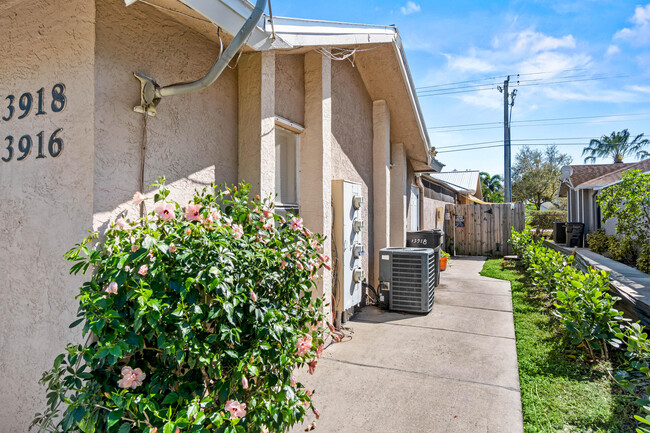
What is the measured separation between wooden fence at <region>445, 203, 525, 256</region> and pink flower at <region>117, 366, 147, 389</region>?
1570 cm

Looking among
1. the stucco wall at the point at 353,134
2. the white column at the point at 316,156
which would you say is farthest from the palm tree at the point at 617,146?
the white column at the point at 316,156

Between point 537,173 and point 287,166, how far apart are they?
110 feet

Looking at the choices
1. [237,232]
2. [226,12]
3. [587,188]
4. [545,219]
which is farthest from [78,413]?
[545,219]

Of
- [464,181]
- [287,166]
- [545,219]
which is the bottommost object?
[545,219]

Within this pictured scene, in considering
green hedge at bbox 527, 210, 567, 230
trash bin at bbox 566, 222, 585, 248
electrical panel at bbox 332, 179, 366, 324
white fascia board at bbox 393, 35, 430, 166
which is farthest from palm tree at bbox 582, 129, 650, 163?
electrical panel at bbox 332, 179, 366, 324

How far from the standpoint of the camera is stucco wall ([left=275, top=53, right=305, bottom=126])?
4723 mm

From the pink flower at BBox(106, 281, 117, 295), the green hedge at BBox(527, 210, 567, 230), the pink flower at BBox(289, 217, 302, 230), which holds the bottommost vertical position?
the pink flower at BBox(106, 281, 117, 295)

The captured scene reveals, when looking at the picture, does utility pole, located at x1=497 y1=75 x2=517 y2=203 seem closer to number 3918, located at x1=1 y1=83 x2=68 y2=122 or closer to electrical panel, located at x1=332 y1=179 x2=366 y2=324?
electrical panel, located at x1=332 y1=179 x2=366 y2=324

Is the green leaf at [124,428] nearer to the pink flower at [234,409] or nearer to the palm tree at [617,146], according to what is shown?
the pink flower at [234,409]

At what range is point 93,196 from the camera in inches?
99.3

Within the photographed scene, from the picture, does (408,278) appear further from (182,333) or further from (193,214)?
(182,333)

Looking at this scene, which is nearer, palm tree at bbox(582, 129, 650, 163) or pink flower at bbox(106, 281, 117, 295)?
pink flower at bbox(106, 281, 117, 295)

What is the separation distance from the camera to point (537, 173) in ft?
106

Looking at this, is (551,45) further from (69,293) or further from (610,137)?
(610,137)
